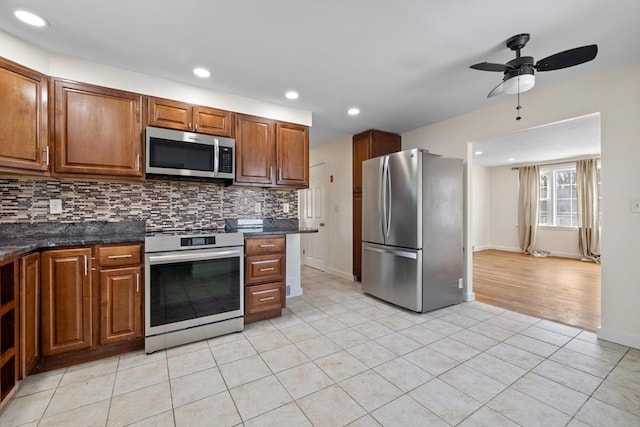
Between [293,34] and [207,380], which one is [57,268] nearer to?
[207,380]

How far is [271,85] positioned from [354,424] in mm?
2840

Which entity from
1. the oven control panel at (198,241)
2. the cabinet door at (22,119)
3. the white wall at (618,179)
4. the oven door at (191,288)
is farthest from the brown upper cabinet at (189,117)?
the white wall at (618,179)

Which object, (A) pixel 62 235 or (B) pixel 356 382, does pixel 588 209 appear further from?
(A) pixel 62 235

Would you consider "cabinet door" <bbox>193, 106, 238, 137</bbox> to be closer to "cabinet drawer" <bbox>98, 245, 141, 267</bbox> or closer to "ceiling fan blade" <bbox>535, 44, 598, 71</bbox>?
"cabinet drawer" <bbox>98, 245, 141, 267</bbox>

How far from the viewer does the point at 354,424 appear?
4.89ft

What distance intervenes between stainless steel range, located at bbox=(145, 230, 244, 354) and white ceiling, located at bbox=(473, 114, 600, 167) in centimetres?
348

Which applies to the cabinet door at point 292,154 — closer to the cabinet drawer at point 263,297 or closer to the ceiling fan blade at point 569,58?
the cabinet drawer at point 263,297

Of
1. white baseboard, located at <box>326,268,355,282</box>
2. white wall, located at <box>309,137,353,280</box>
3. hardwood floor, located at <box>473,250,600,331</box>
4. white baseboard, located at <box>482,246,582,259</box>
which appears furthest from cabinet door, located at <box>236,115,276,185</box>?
white baseboard, located at <box>482,246,582,259</box>

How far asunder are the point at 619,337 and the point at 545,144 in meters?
3.87

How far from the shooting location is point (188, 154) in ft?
8.65

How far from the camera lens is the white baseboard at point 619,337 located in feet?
7.61

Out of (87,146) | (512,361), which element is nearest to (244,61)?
(87,146)

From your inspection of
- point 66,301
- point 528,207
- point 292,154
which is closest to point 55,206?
point 66,301

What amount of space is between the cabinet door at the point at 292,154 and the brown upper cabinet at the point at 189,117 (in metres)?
0.60
